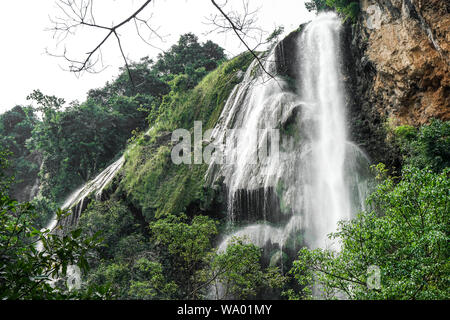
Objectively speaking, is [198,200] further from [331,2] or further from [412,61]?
[331,2]

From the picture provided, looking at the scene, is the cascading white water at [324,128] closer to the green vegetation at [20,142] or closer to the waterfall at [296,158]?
the waterfall at [296,158]

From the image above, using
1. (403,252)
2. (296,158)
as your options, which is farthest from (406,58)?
(403,252)

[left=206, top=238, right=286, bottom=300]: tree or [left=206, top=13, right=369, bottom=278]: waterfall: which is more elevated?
[left=206, top=13, right=369, bottom=278]: waterfall

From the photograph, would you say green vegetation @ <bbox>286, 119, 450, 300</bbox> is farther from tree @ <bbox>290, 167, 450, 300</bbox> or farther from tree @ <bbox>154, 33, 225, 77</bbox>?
tree @ <bbox>154, 33, 225, 77</bbox>

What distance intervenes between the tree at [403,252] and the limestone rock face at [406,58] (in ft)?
18.1

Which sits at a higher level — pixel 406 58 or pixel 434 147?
pixel 406 58

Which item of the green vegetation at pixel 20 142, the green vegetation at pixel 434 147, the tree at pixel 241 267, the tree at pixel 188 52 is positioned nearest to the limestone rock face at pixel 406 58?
the green vegetation at pixel 434 147

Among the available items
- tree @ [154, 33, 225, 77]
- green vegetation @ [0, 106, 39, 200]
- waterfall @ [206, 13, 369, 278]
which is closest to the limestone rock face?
waterfall @ [206, 13, 369, 278]

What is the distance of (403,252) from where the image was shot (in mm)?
3740

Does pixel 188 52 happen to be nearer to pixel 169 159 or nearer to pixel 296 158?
pixel 169 159

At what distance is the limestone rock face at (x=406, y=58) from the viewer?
8094 mm

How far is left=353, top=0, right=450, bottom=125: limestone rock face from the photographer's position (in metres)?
8.09

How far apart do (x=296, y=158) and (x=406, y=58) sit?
4.50 meters

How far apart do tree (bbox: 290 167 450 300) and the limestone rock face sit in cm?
553
